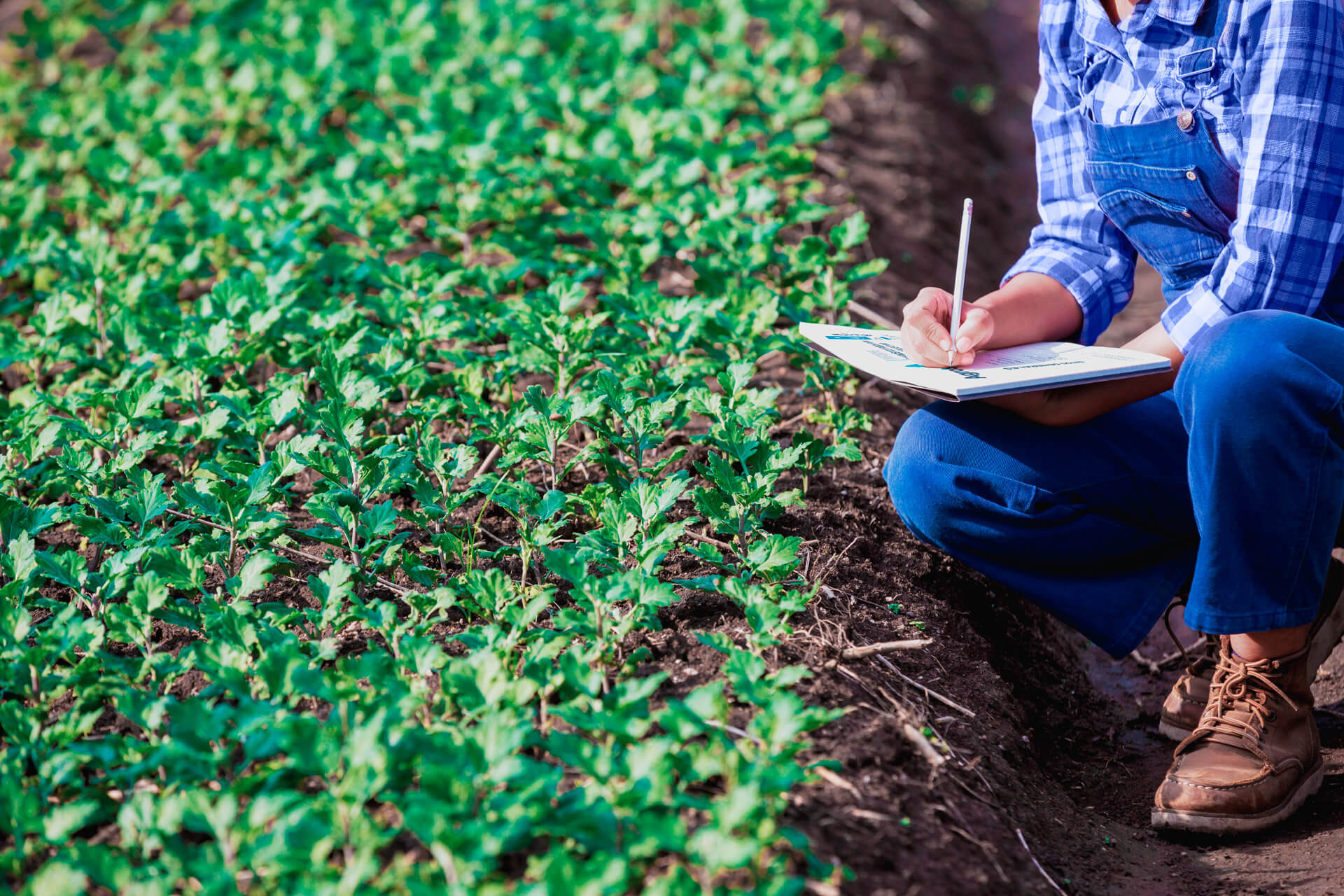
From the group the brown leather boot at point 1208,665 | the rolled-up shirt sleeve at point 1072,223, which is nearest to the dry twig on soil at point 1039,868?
the brown leather boot at point 1208,665

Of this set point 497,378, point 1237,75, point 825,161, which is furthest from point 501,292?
point 1237,75

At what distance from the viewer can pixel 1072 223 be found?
2.40 metres

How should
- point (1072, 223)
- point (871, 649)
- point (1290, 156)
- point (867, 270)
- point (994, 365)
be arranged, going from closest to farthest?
1. point (1290, 156)
2. point (871, 649)
3. point (994, 365)
4. point (1072, 223)
5. point (867, 270)

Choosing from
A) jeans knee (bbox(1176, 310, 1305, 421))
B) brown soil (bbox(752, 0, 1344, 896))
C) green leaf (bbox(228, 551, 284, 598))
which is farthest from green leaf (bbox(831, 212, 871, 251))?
green leaf (bbox(228, 551, 284, 598))

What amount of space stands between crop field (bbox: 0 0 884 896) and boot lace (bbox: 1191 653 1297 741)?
71cm

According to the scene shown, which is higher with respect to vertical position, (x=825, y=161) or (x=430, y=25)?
(x=430, y=25)

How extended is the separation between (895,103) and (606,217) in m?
2.30

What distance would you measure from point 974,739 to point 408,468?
43.4 inches

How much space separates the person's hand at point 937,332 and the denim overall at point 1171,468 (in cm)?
16

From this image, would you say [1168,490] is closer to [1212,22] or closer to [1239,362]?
[1239,362]

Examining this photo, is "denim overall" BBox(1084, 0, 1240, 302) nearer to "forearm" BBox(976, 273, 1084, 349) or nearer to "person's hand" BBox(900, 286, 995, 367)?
"forearm" BBox(976, 273, 1084, 349)

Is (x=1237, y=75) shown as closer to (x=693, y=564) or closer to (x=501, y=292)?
(x=693, y=564)

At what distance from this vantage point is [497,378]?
2.76 m

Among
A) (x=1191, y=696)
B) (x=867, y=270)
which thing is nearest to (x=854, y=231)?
(x=867, y=270)
